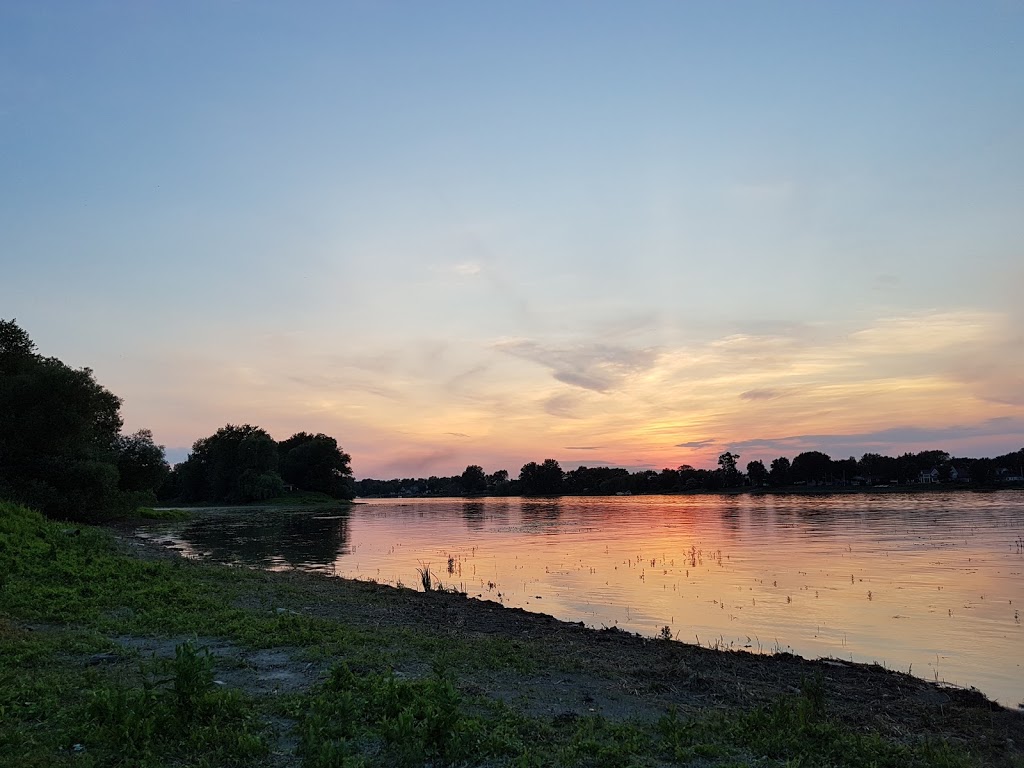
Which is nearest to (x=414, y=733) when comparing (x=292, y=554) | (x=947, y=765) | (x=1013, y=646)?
(x=947, y=765)

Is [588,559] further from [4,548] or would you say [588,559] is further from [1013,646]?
[4,548]

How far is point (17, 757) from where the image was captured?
648cm

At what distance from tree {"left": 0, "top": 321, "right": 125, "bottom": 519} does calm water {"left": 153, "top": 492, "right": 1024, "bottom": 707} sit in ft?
24.2

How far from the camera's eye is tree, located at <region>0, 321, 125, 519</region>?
45219 millimetres

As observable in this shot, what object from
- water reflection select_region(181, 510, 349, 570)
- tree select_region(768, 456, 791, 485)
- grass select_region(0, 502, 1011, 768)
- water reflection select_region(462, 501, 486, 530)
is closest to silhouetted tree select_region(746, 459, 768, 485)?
tree select_region(768, 456, 791, 485)

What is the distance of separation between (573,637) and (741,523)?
47936 millimetres

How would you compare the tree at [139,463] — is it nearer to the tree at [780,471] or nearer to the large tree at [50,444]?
the large tree at [50,444]

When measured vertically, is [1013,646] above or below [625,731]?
below

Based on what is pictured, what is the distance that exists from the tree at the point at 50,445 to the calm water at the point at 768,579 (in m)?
7.38

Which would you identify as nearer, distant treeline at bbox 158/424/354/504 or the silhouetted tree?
distant treeline at bbox 158/424/354/504

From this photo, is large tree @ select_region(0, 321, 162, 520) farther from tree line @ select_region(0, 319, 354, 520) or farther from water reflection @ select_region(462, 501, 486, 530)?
water reflection @ select_region(462, 501, 486, 530)

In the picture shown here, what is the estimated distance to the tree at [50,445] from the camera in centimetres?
4522

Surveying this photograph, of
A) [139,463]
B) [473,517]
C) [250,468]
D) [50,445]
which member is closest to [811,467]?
[473,517]

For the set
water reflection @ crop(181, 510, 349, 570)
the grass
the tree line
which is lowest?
water reflection @ crop(181, 510, 349, 570)
